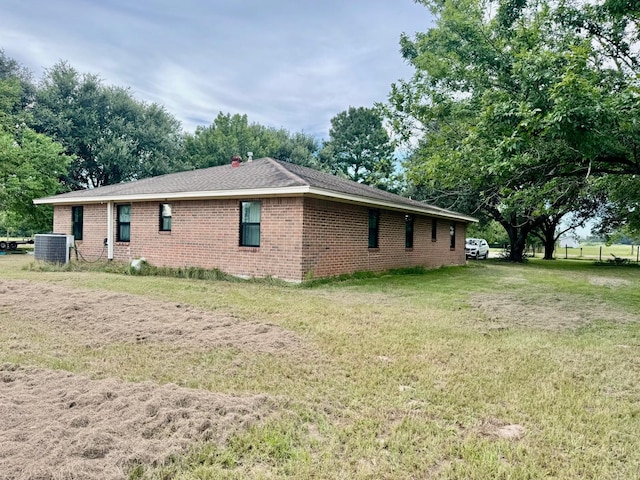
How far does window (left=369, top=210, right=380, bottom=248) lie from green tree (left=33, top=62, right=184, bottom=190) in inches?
844

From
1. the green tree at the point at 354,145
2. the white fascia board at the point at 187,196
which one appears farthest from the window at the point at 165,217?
the green tree at the point at 354,145

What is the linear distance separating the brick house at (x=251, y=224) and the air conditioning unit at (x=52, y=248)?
1098 millimetres

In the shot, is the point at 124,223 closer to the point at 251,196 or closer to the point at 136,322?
the point at 251,196

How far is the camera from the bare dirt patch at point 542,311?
6473mm

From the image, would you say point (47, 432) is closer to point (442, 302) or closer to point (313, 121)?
point (442, 302)

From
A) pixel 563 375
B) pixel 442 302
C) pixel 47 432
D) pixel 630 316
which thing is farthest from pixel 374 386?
pixel 630 316

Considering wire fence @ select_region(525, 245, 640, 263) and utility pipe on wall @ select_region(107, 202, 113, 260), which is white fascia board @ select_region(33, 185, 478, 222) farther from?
→ wire fence @ select_region(525, 245, 640, 263)

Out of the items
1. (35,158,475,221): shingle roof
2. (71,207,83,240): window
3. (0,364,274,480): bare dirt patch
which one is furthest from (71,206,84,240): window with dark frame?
(0,364,274,480): bare dirt patch

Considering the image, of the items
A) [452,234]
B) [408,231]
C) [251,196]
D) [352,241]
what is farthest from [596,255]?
[251,196]

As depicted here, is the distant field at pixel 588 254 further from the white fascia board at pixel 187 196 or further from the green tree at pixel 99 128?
the green tree at pixel 99 128

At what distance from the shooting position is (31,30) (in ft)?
44.9

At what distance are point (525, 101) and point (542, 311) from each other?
3.71 metres

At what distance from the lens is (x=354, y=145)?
133ft

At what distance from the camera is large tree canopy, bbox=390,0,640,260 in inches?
262
